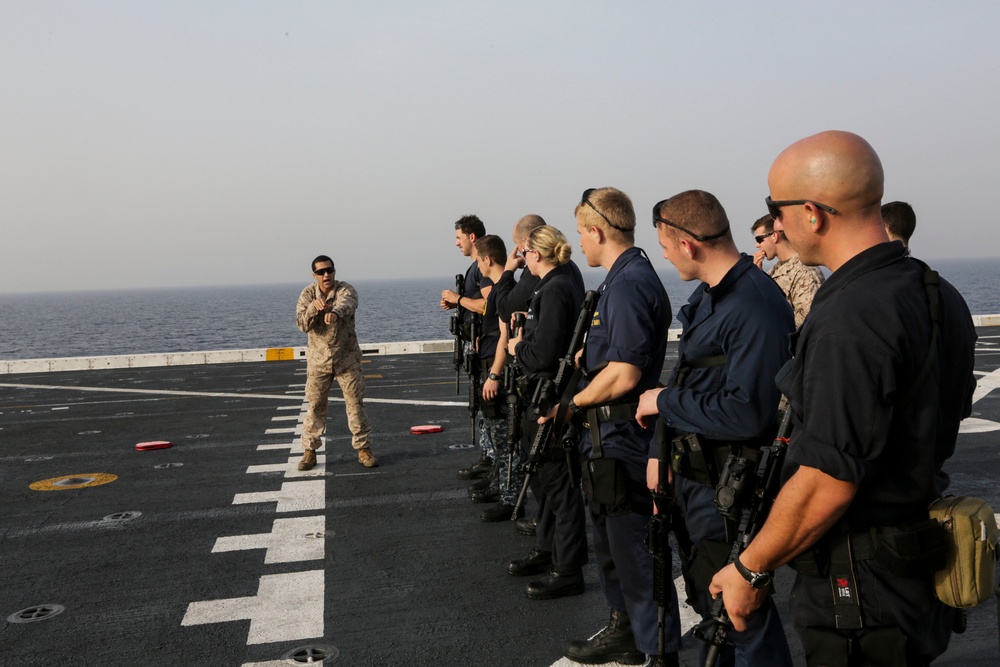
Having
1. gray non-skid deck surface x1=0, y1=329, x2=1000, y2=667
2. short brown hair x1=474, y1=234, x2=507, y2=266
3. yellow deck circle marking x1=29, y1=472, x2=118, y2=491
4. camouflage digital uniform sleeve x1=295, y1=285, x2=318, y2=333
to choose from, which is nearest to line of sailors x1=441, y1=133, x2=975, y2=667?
gray non-skid deck surface x1=0, y1=329, x2=1000, y2=667

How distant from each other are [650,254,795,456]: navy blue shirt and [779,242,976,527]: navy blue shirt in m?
0.78

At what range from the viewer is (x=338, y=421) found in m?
11.7

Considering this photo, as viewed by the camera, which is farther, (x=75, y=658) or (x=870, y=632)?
(x=75, y=658)

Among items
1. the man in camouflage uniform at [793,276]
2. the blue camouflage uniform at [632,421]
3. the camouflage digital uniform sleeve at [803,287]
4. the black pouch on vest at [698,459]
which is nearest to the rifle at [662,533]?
the black pouch on vest at [698,459]

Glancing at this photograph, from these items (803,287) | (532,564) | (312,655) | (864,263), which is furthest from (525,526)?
(864,263)

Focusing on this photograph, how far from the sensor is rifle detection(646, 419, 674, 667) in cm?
358

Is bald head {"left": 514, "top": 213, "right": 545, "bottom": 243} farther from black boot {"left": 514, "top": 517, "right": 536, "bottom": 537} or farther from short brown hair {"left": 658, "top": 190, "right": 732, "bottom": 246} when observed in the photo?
short brown hair {"left": 658, "top": 190, "right": 732, "bottom": 246}

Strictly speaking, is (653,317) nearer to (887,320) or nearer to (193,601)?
(887,320)

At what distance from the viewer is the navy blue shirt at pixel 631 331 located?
4.08 meters

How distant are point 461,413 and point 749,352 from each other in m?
8.90

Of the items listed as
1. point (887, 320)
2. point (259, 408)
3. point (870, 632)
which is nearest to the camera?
point (887, 320)

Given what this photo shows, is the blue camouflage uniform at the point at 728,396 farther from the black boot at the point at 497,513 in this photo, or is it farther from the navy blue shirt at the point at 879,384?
the black boot at the point at 497,513

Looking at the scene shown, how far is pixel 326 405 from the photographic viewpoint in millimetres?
8844

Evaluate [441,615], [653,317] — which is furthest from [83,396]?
[653,317]
